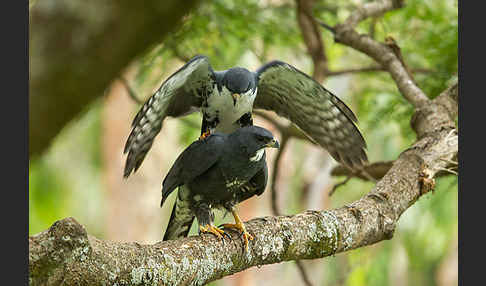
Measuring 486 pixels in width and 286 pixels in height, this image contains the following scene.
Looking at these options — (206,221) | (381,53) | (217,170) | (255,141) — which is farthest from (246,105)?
(381,53)

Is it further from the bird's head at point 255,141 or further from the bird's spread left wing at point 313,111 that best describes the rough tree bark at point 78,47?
the bird's spread left wing at point 313,111

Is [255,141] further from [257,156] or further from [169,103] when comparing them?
[169,103]

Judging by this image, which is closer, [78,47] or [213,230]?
[78,47]

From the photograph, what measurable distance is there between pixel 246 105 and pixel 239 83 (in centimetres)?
18

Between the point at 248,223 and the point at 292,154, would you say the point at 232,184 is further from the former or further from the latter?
the point at 292,154

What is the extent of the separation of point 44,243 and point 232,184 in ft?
5.13

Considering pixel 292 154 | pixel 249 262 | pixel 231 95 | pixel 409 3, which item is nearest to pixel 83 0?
pixel 249 262

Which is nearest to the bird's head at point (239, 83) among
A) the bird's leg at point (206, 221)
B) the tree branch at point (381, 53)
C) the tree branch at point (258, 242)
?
the bird's leg at point (206, 221)

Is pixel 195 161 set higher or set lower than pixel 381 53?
lower

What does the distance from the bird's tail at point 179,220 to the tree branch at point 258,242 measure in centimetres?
58

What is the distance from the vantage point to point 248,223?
3.15 metres

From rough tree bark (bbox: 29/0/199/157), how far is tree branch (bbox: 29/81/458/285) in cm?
110

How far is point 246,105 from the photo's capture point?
375cm

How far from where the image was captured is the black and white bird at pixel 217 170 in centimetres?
334
